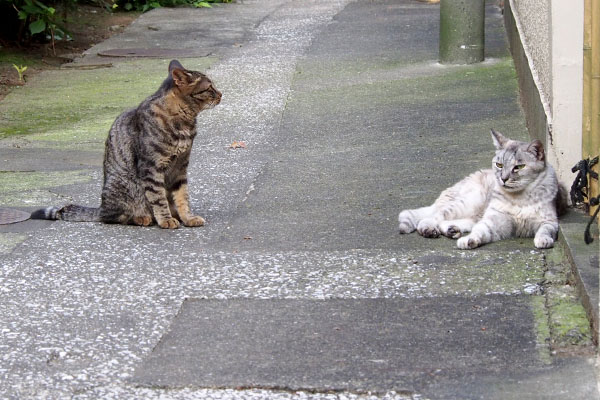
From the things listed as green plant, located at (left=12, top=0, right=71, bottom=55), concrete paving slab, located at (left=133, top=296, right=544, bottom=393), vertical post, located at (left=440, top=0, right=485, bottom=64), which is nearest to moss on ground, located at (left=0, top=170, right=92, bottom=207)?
concrete paving slab, located at (left=133, top=296, right=544, bottom=393)

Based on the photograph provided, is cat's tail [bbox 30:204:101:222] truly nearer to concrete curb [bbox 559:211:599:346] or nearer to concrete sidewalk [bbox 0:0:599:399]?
concrete sidewalk [bbox 0:0:599:399]

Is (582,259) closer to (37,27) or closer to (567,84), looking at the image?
(567,84)

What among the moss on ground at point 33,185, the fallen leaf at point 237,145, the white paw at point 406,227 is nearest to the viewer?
the white paw at point 406,227

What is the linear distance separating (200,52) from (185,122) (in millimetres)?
6582

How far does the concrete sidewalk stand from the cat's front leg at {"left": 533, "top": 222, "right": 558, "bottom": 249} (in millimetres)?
90

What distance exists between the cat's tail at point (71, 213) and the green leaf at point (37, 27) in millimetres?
6732

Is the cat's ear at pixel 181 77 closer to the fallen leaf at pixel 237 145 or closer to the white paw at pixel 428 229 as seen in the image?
the white paw at pixel 428 229

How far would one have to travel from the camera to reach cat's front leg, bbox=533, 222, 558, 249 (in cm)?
561

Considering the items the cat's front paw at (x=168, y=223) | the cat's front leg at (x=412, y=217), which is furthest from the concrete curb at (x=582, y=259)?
the cat's front paw at (x=168, y=223)

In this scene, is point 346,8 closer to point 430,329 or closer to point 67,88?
point 67,88

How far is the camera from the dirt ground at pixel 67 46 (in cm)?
1235

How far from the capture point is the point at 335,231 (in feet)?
20.5

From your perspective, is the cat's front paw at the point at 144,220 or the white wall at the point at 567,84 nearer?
the white wall at the point at 567,84

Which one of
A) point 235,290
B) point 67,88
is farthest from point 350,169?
point 67,88
